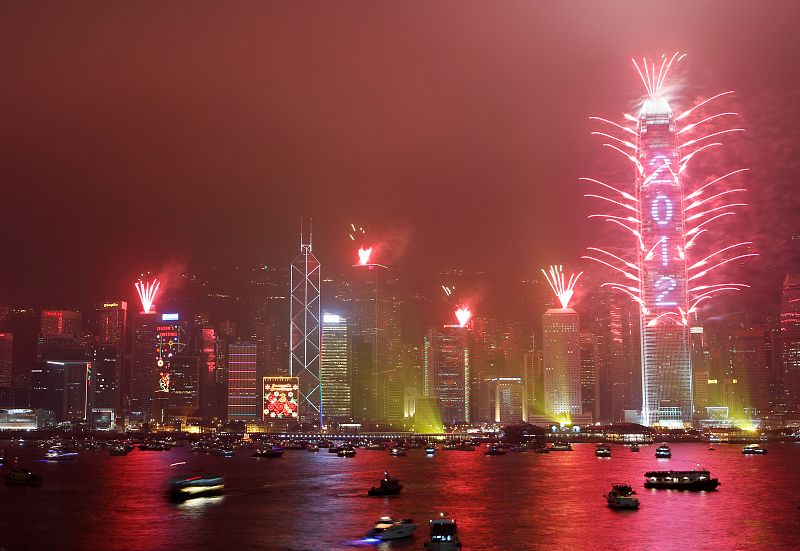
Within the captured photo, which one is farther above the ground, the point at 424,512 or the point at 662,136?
the point at 662,136

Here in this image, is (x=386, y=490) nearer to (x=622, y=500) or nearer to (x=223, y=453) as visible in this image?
(x=622, y=500)

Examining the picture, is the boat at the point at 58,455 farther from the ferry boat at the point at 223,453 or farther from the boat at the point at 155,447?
the boat at the point at 155,447

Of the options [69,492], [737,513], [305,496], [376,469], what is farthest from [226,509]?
[376,469]

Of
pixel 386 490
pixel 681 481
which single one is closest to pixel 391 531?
pixel 386 490

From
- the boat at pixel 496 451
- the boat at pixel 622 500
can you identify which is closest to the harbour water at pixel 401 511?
the boat at pixel 622 500

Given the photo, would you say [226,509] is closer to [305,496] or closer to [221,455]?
[305,496]
